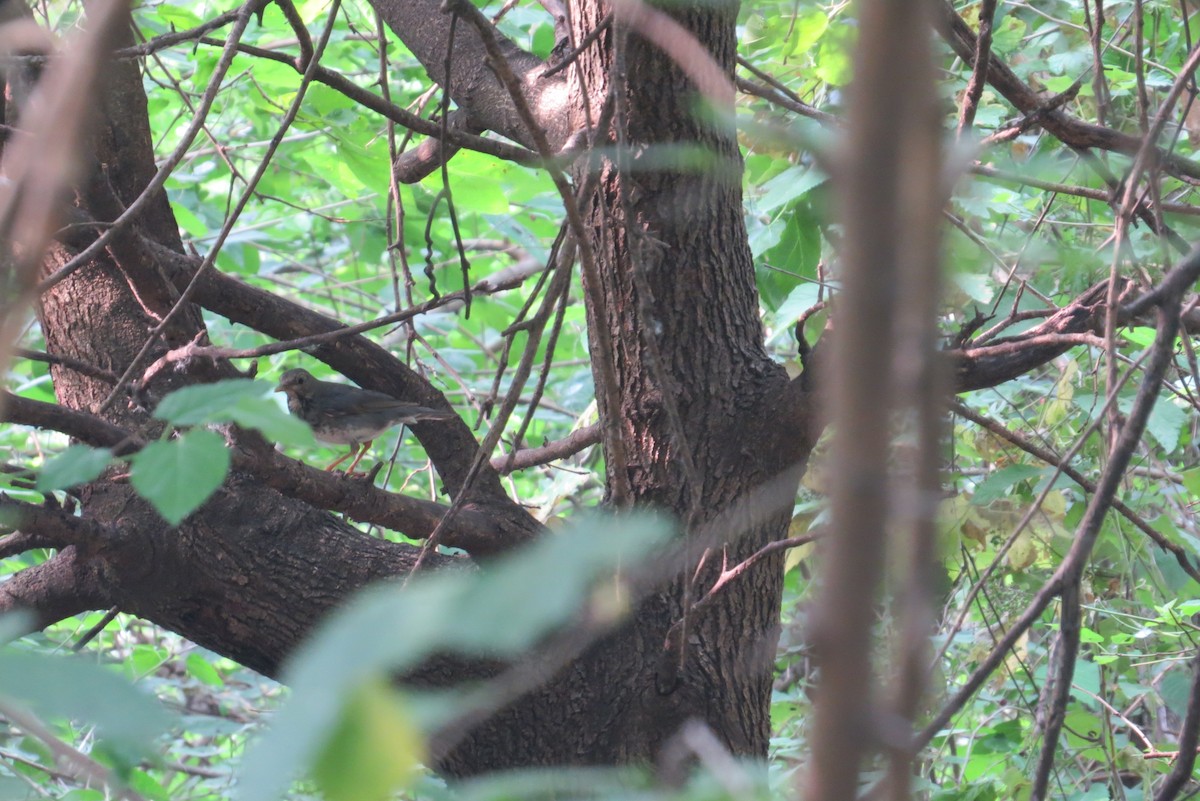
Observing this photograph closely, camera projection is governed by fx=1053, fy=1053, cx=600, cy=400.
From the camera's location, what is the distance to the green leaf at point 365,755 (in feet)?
1.42

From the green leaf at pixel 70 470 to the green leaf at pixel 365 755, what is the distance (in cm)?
56

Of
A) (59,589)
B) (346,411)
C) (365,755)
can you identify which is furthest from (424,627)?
(346,411)

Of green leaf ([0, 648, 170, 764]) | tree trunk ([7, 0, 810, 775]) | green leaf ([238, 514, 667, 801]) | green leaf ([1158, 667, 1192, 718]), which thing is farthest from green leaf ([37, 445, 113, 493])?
green leaf ([1158, 667, 1192, 718])

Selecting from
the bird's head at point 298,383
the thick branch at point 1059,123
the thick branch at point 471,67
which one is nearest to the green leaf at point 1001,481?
the thick branch at point 1059,123

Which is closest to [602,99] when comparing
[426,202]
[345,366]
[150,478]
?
[345,366]

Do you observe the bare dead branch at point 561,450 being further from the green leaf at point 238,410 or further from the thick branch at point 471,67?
the green leaf at point 238,410

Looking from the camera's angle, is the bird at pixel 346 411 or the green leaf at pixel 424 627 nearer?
the green leaf at pixel 424 627

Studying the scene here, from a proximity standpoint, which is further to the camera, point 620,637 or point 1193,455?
point 1193,455

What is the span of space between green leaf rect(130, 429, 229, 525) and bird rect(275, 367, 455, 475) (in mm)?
1894

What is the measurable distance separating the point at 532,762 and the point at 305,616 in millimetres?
598

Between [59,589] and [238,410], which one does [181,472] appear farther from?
[59,589]

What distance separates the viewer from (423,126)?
208 cm

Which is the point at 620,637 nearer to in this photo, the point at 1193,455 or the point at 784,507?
the point at 784,507

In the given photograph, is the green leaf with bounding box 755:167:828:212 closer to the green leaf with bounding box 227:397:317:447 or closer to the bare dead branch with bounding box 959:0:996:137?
the bare dead branch with bounding box 959:0:996:137
